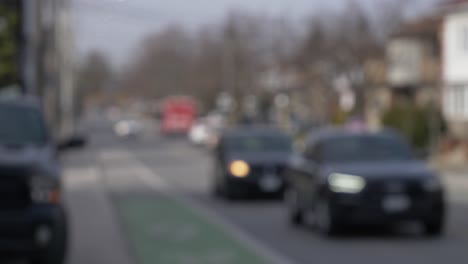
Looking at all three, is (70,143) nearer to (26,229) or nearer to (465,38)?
(26,229)

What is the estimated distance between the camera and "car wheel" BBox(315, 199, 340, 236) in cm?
1472

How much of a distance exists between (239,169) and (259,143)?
1.52 m

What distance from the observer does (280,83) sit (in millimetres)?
72125

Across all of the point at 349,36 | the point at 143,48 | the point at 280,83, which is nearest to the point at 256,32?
the point at 280,83

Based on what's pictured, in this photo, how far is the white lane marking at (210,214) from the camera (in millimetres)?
13216

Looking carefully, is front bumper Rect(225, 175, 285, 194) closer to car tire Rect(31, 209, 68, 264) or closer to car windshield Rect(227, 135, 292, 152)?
car windshield Rect(227, 135, 292, 152)

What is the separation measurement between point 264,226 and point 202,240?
208cm

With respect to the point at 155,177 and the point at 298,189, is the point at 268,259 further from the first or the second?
the point at 155,177

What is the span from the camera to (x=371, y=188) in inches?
570

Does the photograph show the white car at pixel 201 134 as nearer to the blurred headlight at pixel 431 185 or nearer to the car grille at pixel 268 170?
the car grille at pixel 268 170

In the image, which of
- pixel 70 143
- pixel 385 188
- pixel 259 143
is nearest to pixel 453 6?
pixel 259 143

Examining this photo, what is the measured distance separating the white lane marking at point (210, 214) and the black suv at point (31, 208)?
9.41 feet

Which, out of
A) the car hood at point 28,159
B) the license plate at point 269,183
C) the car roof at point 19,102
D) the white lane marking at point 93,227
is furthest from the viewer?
the license plate at point 269,183

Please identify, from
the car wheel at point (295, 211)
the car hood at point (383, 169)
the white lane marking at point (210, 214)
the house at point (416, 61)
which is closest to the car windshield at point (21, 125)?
the white lane marking at point (210, 214)
